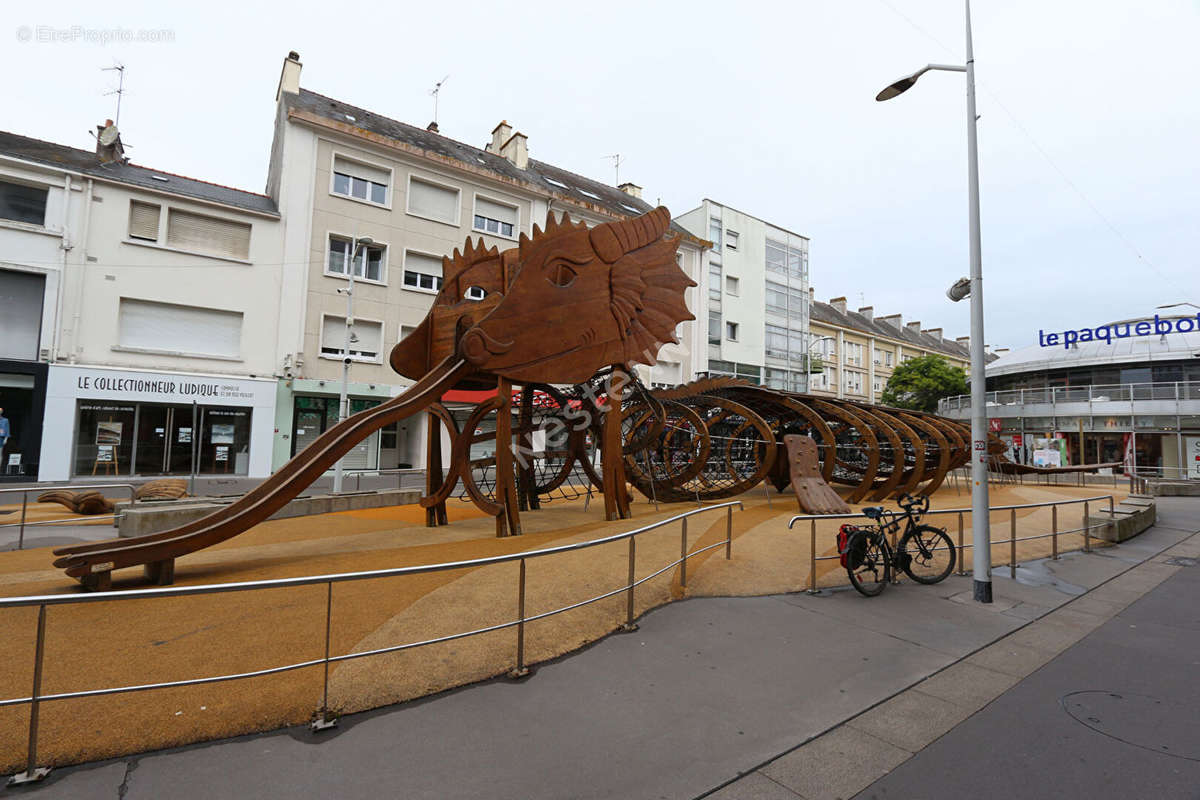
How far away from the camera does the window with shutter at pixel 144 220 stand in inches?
722

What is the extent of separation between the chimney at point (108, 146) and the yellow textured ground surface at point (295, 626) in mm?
19418

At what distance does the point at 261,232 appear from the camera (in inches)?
794

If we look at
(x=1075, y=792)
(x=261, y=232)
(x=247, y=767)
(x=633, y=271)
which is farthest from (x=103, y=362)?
(x=1075, y=792)

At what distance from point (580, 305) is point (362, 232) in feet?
53.9

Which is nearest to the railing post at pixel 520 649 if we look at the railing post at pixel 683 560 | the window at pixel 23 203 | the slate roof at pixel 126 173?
the railing post at pixel 683 560

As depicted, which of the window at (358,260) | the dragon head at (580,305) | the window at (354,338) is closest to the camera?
the dragon head at (580,305)

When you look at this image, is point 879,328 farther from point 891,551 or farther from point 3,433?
point 3,433

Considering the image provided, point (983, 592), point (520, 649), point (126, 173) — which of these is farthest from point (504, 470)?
point (126, 173)

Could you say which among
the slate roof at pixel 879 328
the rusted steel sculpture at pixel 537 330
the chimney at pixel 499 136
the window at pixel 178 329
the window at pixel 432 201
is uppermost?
the chimney at pixel 499 136

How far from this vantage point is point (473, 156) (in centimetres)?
2739

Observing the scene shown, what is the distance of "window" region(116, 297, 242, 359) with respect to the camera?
59.4 ft

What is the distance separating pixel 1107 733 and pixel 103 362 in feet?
75.6

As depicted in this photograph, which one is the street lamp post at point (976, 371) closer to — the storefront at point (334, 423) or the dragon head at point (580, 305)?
the dragon head at point (580, 305)

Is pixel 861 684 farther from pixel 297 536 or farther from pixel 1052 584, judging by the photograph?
pixel 297 536
